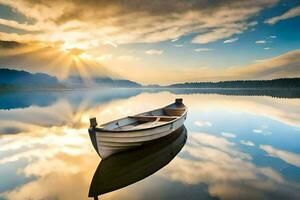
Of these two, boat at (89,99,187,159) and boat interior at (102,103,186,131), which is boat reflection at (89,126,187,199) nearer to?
boat at (89,99,187,159)

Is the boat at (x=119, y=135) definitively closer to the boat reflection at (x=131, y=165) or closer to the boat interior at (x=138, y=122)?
the boat interior at (x=138, y=122)

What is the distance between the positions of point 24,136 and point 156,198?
1310 centimetres

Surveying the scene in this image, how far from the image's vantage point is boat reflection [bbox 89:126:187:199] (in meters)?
8.47

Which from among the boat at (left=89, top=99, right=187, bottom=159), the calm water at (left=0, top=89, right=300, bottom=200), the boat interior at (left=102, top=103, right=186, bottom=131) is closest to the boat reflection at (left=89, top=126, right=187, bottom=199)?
the calm water at (left=0, top=89, right=300, bottom=200)

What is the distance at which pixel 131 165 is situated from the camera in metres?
10.2

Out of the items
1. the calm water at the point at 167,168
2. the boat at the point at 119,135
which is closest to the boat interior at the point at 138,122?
the boat at the point at 119,135

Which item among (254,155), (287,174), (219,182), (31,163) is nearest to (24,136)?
(31,163)

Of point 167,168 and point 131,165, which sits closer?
point 167,168

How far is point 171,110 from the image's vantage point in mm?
19359

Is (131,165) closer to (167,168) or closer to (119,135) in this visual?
(119,135)

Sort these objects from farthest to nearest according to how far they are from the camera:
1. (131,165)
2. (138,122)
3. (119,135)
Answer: (138,122) → (131,165) → (119,135)

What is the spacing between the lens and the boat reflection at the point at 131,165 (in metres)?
8.47

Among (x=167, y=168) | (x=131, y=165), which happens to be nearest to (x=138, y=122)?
(x=131, y=165)

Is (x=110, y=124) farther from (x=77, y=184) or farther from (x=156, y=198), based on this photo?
(x=156, y=198)
